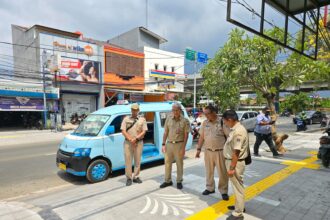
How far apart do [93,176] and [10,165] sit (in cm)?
396

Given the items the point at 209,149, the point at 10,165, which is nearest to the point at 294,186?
the point at 209,149

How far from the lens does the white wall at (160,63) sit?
27.8 meters

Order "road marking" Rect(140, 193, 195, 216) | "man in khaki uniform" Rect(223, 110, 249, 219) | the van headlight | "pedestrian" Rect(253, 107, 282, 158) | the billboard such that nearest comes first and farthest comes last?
"man in khaki uniform" Rect(223, 110, 249, 219)
"road marking" Rect(140, 193, 195, 216)
the van headlight
"pedestrian" Rect(253, 107, 282, 158)
the billboard

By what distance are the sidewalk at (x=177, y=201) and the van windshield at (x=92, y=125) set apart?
4.13ft

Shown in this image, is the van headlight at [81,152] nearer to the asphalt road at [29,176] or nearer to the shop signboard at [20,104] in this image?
the asphalt road at [29,176]

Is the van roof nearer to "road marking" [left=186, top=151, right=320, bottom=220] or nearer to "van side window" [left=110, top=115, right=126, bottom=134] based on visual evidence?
"van side window" [left=110, top=115, right=126, bottom=134]

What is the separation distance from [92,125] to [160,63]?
24.6m

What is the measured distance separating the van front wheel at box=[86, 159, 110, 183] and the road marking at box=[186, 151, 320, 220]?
9.36 feet

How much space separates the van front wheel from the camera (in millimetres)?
5258

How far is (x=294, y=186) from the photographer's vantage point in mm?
4648

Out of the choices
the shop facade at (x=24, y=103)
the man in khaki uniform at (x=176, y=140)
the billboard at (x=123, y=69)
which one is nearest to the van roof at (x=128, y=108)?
the man in khaki uniform at (x=176, y=140)

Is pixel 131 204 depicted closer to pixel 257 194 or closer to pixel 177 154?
pixel 177 154

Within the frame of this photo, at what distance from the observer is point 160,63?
29516mm

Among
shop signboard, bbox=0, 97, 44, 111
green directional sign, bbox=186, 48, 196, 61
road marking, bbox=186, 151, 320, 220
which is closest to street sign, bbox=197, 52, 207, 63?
green directional sign, bbox=186, 48, 196, 61
